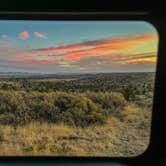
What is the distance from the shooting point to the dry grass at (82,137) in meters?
2.51

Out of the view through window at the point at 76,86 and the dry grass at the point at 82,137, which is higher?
the view through window at the point at 76,86

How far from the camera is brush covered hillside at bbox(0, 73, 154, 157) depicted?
2.46 metres

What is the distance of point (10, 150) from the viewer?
2.55 metres

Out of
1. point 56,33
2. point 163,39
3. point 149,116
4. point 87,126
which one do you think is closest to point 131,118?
point 149,116

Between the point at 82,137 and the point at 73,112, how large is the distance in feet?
0.55

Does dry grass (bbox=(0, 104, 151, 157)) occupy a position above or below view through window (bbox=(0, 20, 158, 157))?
below

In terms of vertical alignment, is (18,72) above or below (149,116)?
above

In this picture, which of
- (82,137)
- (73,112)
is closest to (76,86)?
(73,112)

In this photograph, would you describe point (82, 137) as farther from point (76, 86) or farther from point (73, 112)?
point (76, 86)

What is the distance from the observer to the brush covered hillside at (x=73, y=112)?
2.46m

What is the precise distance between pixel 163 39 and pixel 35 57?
0.76 m

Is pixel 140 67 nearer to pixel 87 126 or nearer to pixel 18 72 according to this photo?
pixel 87 126

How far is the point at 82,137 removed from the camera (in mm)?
2516
